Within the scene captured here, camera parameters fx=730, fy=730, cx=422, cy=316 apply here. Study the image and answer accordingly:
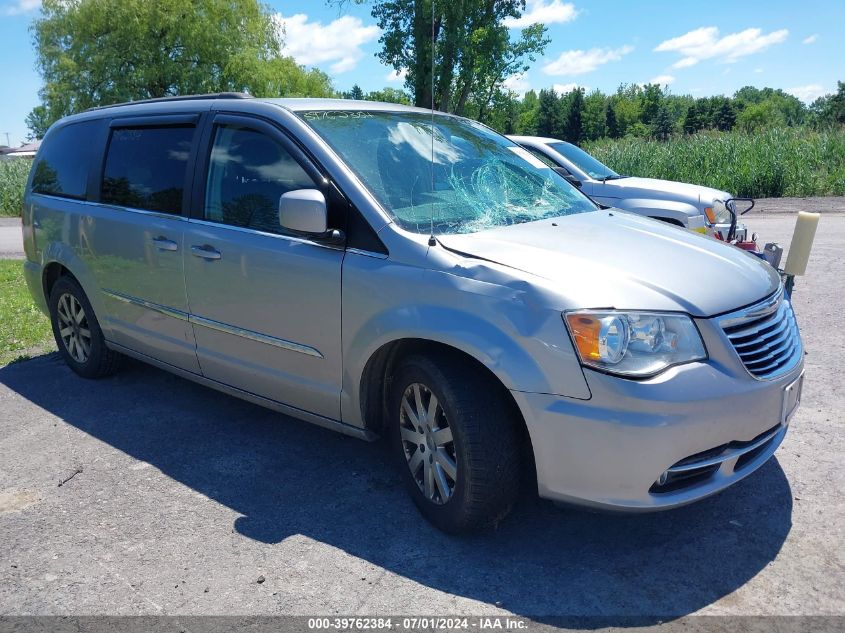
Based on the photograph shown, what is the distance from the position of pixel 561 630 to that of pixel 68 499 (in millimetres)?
2519

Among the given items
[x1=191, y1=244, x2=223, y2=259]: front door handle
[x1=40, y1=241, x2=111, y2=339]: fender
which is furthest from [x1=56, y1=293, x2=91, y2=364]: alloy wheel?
[x1=191, y1=244, x2=223, y2=259]: front door handle

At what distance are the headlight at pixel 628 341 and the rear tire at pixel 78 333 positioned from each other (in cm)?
376

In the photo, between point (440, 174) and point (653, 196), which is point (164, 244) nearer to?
point (440, 174)

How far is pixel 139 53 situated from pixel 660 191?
3708 centimetres

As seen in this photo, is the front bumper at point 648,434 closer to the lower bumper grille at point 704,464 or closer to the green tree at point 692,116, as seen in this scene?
the lower bumper grille at point 704,464

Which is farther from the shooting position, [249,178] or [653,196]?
[653,196]

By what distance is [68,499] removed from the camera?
12.0ft

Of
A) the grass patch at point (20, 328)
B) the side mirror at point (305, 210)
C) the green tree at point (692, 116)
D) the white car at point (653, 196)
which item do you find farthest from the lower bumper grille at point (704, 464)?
the green tree at point (692, 116)

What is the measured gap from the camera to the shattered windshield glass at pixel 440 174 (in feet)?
11.5

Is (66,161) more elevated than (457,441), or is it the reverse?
(66,161)

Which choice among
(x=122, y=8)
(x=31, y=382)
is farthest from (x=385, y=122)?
(x=122, y=8)

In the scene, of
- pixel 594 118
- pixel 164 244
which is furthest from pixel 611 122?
pixel 164 244

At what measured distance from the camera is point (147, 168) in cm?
457

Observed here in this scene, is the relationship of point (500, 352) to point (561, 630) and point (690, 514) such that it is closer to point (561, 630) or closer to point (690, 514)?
point (561, 630)
